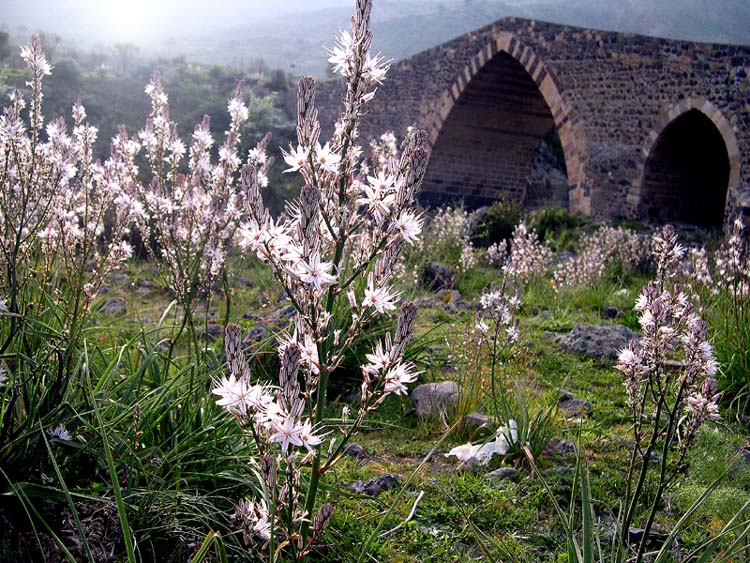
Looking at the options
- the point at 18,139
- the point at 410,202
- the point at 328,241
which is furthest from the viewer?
the point at 18,139

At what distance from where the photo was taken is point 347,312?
4.66 meters

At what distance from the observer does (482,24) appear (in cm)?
9531

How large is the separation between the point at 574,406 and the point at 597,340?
1.57 metres

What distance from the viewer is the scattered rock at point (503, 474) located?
341cm

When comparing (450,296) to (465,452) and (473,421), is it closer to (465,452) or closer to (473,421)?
(473,421)

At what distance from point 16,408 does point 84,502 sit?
524mm

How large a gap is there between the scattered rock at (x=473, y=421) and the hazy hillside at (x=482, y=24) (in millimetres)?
72715

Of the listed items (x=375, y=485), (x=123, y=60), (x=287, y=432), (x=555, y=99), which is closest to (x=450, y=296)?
(x=375, y=485)

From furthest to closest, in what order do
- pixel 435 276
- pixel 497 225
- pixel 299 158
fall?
1. pixel 497 225
2. pixel 435 276
3. pixel 299 158

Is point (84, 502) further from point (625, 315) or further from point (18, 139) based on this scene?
point (625, 315)

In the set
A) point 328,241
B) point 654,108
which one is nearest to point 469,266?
point 328,241

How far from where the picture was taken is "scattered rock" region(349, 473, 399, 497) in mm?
3145

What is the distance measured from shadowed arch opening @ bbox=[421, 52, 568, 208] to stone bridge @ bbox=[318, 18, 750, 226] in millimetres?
Answer: 35

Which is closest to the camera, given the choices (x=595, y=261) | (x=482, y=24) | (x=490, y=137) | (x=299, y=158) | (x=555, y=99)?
(x=299, y=158)
